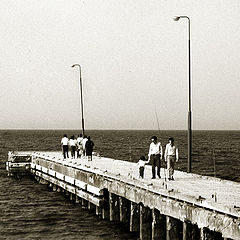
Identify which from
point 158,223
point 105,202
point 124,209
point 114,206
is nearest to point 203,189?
point 158,223

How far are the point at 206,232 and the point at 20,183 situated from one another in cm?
2707

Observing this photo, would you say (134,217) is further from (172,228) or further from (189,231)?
(189,231)

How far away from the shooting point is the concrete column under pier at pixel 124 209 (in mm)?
21234

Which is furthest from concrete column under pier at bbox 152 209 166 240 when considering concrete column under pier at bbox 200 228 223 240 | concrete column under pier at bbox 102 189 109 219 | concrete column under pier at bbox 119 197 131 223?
concrete column under pier at bbox 102 189 109 219

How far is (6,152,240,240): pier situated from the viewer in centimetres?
1459

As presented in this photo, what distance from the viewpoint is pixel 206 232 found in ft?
48.3

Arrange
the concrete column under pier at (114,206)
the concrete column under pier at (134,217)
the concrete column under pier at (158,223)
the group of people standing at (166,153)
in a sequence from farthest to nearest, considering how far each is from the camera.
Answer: the concrete column under pier at (114,206), the group of people standing at (166,153), the concrete column under pier at (134,217), the concrete column under pier at (158,223)

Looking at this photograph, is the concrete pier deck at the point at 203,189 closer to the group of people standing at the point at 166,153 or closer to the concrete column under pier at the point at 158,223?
the group of people standing at the point at 166,153

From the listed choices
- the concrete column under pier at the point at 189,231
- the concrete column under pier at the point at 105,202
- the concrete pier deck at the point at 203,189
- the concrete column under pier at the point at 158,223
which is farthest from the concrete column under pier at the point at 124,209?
the concrete column under pier at the point at 189,231

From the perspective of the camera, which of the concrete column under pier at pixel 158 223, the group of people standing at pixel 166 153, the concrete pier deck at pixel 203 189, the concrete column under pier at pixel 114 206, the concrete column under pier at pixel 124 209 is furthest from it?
the concrete column under pier at pixel 114 206

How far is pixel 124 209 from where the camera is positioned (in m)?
21.3

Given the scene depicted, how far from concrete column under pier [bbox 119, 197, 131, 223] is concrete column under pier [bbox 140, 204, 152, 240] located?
234cm

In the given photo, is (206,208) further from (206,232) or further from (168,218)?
(168,218)

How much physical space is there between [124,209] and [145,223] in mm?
2577
